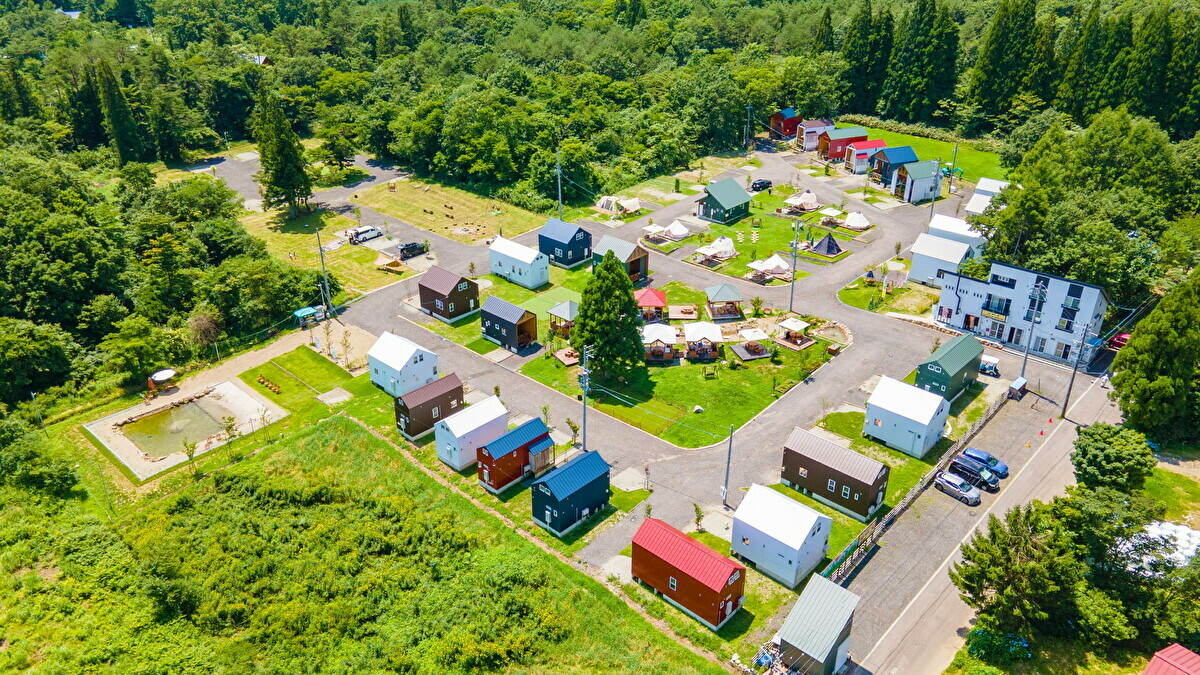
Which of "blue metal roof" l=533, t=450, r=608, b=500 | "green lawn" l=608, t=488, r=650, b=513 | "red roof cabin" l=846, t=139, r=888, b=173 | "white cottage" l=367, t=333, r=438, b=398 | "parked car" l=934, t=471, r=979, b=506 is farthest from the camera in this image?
"red roof cabin" l=846, t=139, r=888, b=173

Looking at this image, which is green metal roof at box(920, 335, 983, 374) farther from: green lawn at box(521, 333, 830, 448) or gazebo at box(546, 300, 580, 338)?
A: gazebo at box(546, 300, 580, 338)

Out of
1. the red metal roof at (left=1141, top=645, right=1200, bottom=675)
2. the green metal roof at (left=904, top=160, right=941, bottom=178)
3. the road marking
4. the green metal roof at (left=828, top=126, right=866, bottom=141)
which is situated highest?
the green metal roof at (left=828, top=126, right=866, bottom=141)

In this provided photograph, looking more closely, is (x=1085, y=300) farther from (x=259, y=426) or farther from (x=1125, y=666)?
(x=259, y=426)

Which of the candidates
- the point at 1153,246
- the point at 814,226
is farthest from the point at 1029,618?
the point at 814,226

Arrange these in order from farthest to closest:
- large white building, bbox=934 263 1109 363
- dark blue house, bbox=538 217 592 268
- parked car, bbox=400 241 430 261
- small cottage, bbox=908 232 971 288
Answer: parked car, bbox=400 241 430 261
dark blue house, bbox=538 217 592 268
small cottage, bbox=908 232 971 288
large white building, bbox=934 263 1109 363

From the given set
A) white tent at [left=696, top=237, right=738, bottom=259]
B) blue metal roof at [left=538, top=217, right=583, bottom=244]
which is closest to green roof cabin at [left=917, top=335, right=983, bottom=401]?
white tent at [left=696, top=237, right=738, bottom=259]

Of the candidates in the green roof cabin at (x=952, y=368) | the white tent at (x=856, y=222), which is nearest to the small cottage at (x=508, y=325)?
the green roof cabin at (x=952, y=368)

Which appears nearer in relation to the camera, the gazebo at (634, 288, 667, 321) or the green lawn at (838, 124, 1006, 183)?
the gazebo at (634, 288, 667, 321)

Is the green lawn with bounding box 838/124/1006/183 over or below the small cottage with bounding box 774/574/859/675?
over
